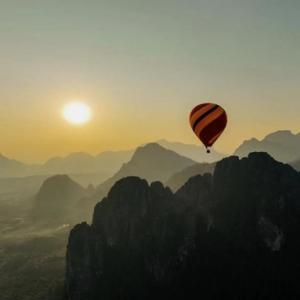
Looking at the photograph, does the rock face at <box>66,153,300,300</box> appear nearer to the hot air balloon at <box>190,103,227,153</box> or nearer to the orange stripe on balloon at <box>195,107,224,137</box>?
the hot air balloon at <box>190,103,227,153</box>

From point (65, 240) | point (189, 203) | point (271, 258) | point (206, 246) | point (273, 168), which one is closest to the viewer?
point (271, 258)

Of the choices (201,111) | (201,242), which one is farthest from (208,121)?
(201,242)

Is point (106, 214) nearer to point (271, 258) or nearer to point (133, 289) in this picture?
point (133, 289)

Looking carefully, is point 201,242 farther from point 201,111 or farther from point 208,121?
point 201,111

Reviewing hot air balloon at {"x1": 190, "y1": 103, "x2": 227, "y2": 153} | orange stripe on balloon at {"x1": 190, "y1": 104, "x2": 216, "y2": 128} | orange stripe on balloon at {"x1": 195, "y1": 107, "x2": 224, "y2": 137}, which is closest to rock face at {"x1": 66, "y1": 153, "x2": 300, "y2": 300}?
hot air balloon at {"x1": 190, "y1": 103, "x2": 227, "y2": 153}

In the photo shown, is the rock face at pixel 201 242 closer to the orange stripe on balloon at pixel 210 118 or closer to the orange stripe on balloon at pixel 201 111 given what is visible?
the orange stripe on balloon at pixel 210 118

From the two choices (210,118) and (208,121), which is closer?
(210,118)

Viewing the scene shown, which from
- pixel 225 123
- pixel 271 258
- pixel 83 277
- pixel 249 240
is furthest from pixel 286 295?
pixel 83 277
